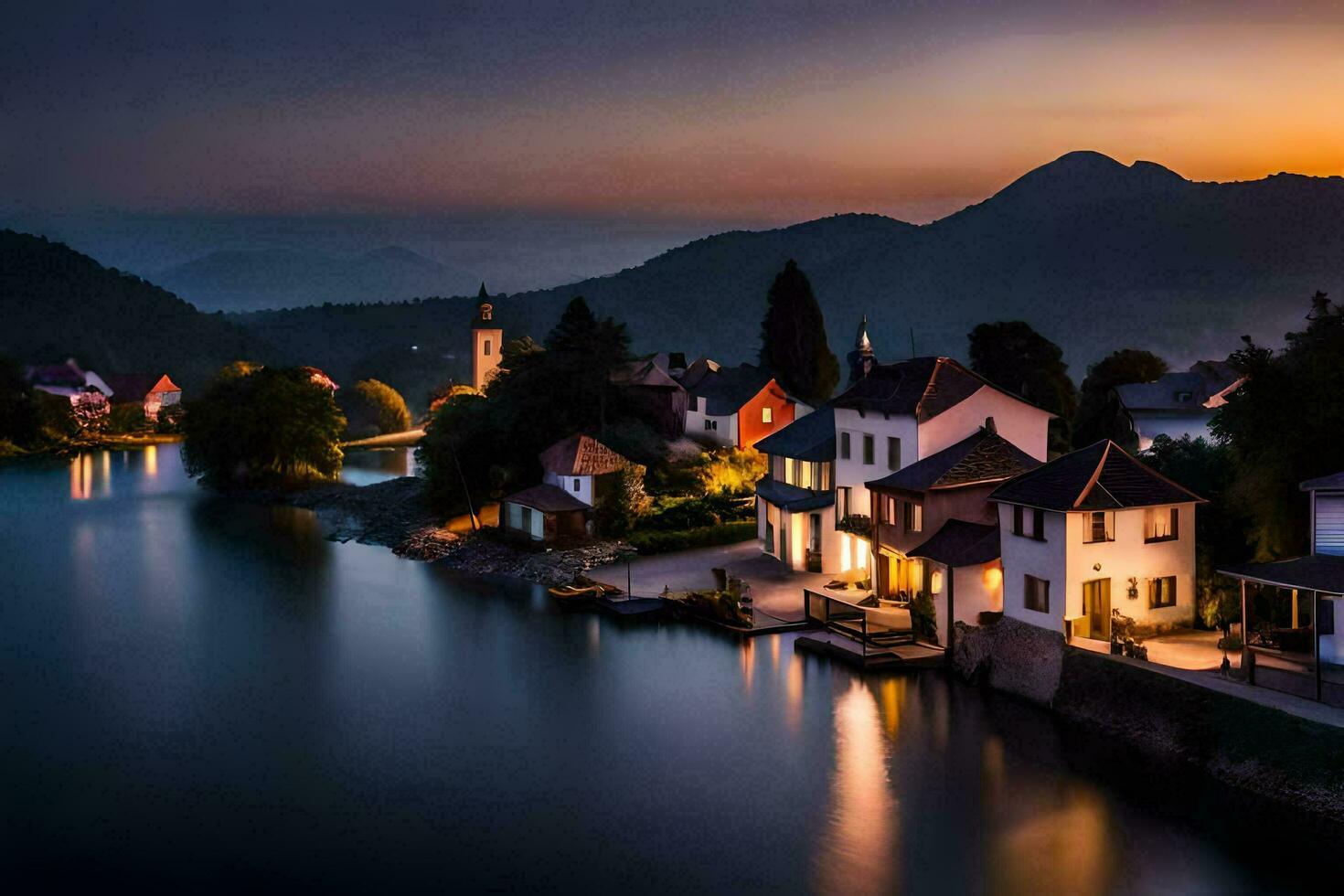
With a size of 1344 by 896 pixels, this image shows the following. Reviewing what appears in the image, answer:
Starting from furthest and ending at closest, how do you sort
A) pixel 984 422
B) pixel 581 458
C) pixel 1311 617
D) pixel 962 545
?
pixel 581 458 → pixel 984 422 → pixel 962 545 → pixel 1311 617

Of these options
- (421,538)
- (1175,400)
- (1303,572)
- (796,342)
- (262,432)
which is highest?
(796,342)

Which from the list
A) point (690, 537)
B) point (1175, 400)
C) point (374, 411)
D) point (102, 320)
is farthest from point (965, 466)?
point (102, 320)

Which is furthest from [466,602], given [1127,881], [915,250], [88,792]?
[915,250]

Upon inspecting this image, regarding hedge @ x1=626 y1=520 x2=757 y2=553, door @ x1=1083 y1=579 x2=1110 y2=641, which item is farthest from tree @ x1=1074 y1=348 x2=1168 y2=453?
door @ x1=1083 y1=579 x2=1110 y2=641

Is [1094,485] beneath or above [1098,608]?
above

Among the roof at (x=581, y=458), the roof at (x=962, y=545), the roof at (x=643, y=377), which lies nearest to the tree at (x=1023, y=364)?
the roof at (x=643, y=377)

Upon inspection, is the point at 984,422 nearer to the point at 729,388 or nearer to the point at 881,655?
the point at 881,655

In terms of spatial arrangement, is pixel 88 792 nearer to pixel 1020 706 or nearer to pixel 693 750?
pixel 693 750
